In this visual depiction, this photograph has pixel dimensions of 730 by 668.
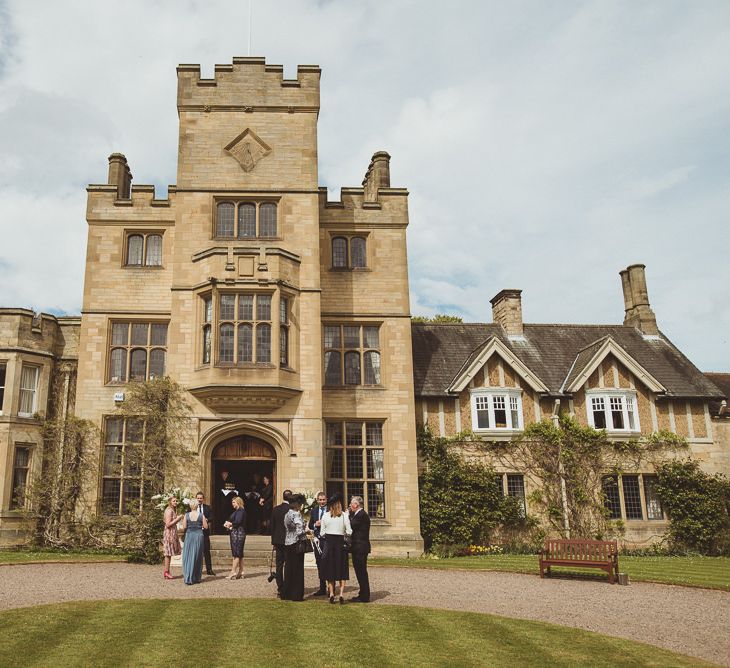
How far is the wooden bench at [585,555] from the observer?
1434cm

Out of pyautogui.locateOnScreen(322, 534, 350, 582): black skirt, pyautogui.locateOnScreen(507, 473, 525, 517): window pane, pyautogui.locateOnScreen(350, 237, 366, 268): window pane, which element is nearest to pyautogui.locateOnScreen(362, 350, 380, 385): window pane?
pyautogui.locateOnScreen(350, 237, 366, 268): window pane

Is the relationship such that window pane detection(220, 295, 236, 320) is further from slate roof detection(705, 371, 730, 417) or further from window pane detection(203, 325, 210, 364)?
slate roof detection(705, 371, 730, 417)

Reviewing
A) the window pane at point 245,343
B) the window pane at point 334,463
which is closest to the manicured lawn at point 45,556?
the window pane at point 245,343

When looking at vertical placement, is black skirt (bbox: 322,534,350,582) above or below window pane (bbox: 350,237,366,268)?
below

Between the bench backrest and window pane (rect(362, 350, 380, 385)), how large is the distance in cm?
865

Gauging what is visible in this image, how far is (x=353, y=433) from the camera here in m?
21.7

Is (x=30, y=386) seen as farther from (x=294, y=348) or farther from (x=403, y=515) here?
(x=403, y=515)

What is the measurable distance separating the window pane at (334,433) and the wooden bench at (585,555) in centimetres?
815

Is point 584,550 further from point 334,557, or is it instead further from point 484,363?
point 484,363

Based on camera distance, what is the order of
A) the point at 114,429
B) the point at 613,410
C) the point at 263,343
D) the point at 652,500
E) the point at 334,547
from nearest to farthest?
the point at 334,547, the point at 263,343, the point at 114,429, the point at 652,500, the point at 613,410

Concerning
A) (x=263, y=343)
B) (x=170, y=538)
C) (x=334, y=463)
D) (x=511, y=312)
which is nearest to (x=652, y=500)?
(x=511, y=312)

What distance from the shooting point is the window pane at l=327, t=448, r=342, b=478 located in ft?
69.9

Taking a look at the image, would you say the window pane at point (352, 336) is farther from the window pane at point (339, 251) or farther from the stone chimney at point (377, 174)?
the stone chimney at point (377, 174)

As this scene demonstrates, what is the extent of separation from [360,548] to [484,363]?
13.1 metres
